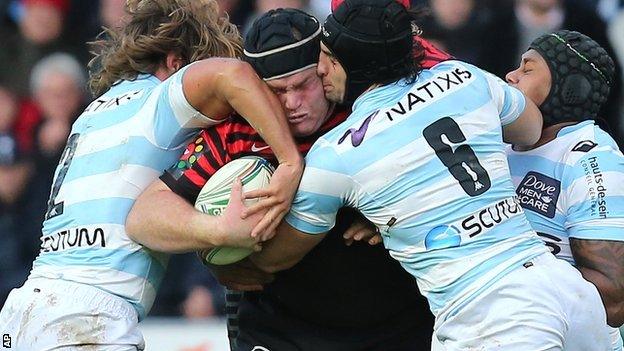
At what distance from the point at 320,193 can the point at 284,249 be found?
0.32 metres

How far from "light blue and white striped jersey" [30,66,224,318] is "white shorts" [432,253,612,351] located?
3.98 feet

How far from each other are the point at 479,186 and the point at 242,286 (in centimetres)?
112

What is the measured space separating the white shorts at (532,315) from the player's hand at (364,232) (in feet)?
1.51

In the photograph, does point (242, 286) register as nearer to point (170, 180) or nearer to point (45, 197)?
point (170, 180)

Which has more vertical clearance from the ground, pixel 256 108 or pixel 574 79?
pixel 256 108

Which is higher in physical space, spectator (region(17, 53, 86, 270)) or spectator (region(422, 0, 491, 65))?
spectator (region(422, 0, 491, 65))

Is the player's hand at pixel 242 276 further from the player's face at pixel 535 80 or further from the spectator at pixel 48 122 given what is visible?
the spectator at pixel 48 122

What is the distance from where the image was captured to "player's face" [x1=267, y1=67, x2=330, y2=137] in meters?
4.91

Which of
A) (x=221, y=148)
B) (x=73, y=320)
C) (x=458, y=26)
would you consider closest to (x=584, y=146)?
(x=221, y=148)

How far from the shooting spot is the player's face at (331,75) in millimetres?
4875

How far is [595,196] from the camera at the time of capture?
16.8 ft

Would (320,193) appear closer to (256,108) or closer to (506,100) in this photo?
(256,108)

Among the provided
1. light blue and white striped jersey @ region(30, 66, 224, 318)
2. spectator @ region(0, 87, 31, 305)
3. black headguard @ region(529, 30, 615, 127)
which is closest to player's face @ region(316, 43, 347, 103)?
light blue and white striped jersey @ region(30, 66, 224, 318)

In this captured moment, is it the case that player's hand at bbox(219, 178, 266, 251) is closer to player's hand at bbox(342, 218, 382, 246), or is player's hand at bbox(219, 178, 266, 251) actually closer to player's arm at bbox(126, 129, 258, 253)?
player's arm at bbox(126, 129, 258, 253)
